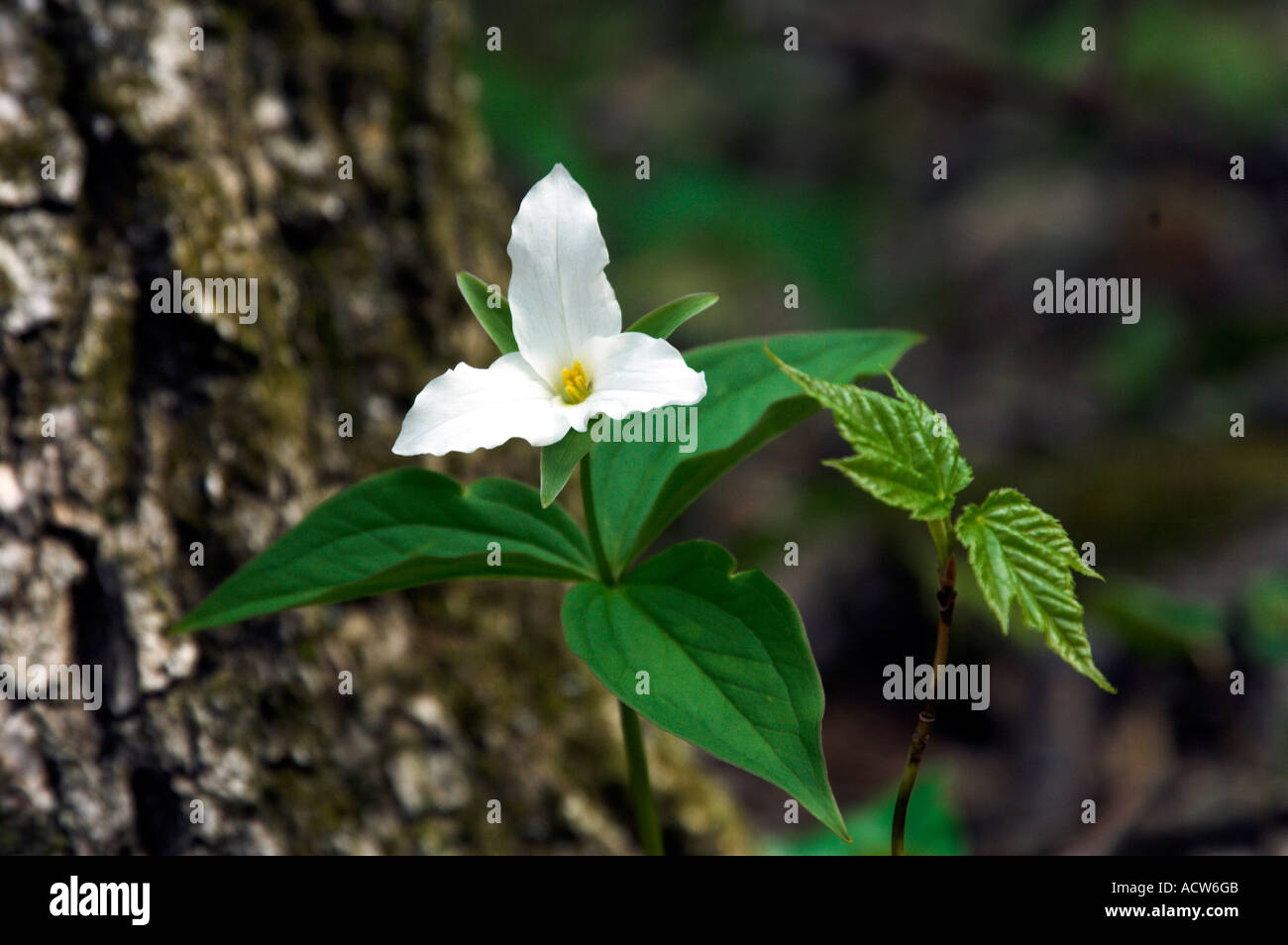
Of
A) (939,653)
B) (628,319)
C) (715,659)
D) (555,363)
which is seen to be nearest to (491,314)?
(555,363)

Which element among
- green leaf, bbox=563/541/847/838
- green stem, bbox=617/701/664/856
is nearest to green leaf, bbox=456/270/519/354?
green leaf, bbox=563/541/847/838

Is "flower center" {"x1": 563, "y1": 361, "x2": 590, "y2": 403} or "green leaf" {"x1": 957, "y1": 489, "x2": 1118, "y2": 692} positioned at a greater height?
"flower center" {"x1": 563, "y1": 361, "x2": 590, "y2": 403}

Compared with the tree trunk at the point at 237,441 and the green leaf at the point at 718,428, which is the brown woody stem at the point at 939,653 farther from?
the tree trunk at the point at 237,441

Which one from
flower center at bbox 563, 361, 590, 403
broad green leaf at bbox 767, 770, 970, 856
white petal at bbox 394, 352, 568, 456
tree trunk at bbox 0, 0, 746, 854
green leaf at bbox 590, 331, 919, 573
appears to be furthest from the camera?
broad green leaf at bbox 767, 770, 970, 856

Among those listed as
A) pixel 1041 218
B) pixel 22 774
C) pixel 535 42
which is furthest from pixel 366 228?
pixel 1041 218

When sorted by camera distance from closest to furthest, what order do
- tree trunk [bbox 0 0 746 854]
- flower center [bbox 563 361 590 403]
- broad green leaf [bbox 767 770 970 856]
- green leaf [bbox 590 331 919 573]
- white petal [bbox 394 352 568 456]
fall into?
white petal [bbox 394 352 568 456] → flower center [bbox 563 361 590 403] → green leaf [bbox 590 331 919 573] → tree trunk [bbox 0 0 746 854] → broad green leaf [bbox 767 770 970 856]

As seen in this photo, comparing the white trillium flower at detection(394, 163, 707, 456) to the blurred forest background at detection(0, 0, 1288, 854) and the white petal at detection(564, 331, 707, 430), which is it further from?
the blurred forest background at detection(0, 0, 1288, 854)

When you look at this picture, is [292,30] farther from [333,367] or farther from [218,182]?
[333,367]
